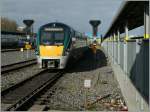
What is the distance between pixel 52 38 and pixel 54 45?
568mm

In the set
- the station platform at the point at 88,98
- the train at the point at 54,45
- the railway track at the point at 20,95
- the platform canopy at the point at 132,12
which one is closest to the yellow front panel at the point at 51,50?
the train at the point at 54,45

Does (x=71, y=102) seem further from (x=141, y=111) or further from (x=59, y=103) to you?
(x=141, y=111)

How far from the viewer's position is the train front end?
2202 centimetres

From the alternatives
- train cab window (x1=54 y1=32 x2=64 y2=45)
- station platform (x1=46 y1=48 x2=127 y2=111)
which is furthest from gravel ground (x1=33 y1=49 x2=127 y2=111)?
train cab window (x1=54 y1=32 x2=64 y2=45)

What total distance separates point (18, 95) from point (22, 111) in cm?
370

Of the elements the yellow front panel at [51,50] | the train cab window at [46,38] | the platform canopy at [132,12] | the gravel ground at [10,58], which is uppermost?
the platform canopy at [132,12]

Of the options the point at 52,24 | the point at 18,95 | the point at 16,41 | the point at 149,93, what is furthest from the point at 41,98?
the point at 16,41

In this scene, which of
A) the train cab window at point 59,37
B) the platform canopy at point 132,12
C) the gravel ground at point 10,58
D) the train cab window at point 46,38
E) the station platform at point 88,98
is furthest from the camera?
the gravel ground at point 10,58

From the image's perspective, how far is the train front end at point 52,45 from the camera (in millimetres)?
22016

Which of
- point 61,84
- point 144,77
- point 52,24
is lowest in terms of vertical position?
point 61,84

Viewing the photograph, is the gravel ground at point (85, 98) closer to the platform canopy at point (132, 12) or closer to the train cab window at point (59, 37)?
the platform canopy at point (132, 12)

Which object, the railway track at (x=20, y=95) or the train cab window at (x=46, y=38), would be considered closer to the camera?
the railway track at (x=20, y=95)

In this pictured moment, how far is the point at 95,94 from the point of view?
1387 cm

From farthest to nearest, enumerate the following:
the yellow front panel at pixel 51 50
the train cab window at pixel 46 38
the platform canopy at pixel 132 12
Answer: the train cab window at pixel 46 38 → the yellow front panel at pixel 51 50 → the platform canopy at pixel 132 12
